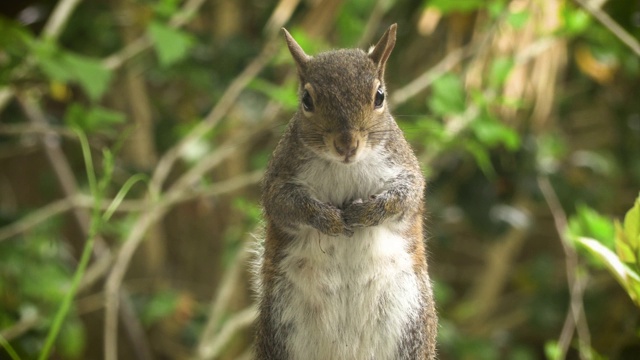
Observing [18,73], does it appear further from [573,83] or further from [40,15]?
[573,83]

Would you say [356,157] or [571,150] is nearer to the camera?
[356,157]

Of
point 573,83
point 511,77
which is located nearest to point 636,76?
point 573,83

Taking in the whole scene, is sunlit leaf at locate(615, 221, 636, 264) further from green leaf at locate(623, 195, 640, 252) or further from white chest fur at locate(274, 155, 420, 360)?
white chest fur at locate(274, 155, 420, 360)

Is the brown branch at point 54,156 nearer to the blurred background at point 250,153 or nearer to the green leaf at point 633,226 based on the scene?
the blurred background at point 250,153

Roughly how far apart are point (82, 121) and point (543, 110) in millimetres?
1705

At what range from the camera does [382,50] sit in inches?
59.6

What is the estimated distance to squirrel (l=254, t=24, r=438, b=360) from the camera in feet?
4.88

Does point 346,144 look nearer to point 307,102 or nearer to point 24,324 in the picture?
point 307,102

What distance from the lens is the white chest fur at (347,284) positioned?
60.2 inches

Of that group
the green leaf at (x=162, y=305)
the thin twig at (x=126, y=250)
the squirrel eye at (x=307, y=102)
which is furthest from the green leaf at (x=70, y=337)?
the squirrel eye at (x=307, y=102)

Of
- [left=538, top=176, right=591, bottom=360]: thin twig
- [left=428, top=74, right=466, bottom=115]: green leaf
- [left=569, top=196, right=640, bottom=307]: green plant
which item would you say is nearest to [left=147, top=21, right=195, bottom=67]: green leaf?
[left=428, top=74, right=466, bottom=115]: green leaf

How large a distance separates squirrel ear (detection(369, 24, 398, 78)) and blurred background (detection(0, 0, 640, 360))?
0.49 m

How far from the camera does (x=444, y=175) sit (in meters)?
3.37

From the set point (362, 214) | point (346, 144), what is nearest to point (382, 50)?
point (346, 144)
